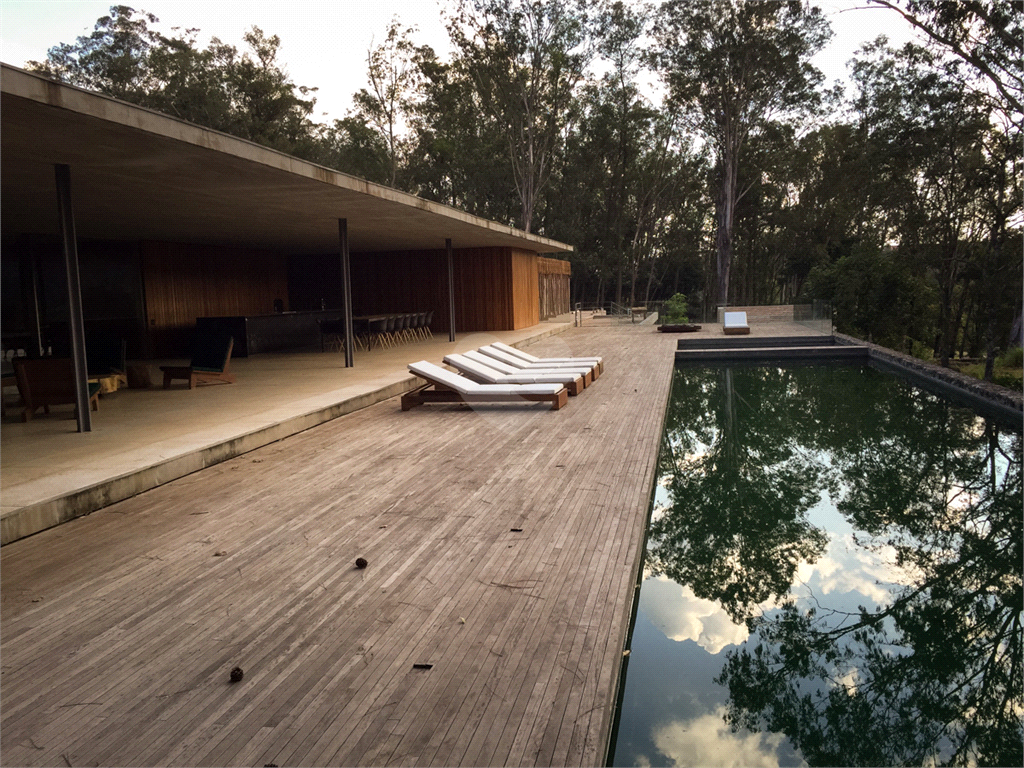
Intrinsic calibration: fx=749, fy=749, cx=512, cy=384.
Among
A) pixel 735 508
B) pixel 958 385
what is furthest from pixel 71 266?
pixel 958 385

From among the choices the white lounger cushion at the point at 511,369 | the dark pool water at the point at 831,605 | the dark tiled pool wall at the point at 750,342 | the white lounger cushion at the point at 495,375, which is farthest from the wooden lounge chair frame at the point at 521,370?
the dark tiled pool wall at the point at 750,342

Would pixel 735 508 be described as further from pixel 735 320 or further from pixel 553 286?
pixel 553 286

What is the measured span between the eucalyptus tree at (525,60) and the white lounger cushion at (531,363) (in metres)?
16.4

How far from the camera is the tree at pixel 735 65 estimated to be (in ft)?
81.6

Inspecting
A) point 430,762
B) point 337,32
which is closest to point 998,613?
point 430,762

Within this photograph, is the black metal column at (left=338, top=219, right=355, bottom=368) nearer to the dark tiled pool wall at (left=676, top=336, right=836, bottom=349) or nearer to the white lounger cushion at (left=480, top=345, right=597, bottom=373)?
the white lounger cushion at (left=480, top=345, right=597, bottom=373)

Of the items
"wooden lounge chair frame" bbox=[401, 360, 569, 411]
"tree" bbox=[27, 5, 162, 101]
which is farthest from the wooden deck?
"tree" bbox=[27, 5, 162, 101]

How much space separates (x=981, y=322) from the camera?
27750 millimetres

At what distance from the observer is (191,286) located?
49.1ft

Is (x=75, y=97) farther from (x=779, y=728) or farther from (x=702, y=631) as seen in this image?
(x=779, y=728)

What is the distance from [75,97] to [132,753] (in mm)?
3719

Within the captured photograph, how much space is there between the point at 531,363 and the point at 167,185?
5211 millimetres

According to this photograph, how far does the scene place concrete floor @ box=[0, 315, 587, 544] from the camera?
175 inches

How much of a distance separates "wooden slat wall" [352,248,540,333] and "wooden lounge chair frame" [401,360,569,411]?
10177mm
